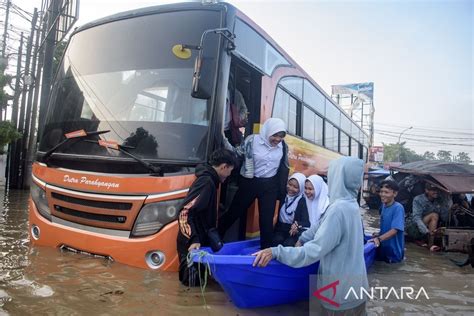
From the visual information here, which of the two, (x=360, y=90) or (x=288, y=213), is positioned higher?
(x=360, y=90)

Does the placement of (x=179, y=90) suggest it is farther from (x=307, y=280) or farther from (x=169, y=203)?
(x=307, y=280)

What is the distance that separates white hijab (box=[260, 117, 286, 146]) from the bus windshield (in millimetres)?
808

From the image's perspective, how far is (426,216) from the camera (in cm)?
672

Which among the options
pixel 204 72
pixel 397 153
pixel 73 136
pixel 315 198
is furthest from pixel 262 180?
pixel 397 153

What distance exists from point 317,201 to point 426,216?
11.9 ft

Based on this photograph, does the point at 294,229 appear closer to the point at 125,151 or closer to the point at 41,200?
the point at 125,151

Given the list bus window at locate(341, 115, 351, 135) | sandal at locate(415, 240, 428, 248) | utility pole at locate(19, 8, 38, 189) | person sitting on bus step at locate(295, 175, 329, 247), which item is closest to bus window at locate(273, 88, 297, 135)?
person sitting on bus step at locate(295, 175, 329, 247)

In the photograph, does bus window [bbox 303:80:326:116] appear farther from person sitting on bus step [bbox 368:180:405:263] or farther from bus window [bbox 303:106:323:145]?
person sitting on bus step [bbox 368:180:405:263]

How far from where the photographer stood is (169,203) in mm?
3379

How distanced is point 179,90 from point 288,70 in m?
2.58

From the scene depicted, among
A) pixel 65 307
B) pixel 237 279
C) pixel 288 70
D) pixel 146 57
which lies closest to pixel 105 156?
pixel 146 57

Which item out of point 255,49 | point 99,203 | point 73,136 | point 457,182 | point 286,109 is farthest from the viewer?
point 457,182

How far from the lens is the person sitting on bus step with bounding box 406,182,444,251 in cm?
659

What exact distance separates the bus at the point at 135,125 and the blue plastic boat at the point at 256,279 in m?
0.73
